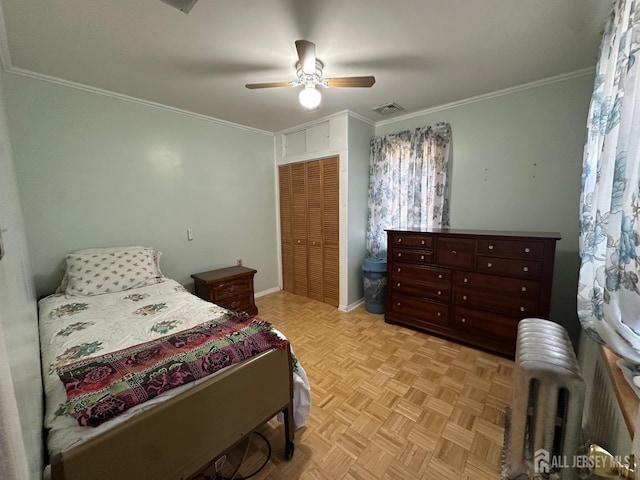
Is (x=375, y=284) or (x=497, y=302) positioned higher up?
(x=497, y=302)

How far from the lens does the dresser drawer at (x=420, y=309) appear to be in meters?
2.52

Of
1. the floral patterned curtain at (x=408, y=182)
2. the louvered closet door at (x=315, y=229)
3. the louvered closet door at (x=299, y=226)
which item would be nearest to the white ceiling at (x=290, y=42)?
the floral patterned curtain at (x=408, y=182)

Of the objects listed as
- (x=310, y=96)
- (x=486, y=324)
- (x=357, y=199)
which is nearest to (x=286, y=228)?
Answer: (x=357, y=199)

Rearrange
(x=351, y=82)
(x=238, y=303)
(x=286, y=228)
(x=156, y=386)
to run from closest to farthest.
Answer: (x=156, y=386) → (x=351, y=82) → (x=238, y=303) → (x=286, y=228)

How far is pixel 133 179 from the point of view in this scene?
8.46ft

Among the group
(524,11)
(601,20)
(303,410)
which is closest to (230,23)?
(524,11)

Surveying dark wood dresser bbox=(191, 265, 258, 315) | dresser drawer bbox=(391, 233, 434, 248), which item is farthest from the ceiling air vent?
dark wood dresser bbox=(191, 265, 258, 315)

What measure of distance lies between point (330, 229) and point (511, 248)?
1.88 meters

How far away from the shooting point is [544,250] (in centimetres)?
196

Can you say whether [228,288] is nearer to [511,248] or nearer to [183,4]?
[183,4]

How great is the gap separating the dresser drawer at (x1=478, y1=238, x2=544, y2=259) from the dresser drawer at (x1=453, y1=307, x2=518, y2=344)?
549 millimetres

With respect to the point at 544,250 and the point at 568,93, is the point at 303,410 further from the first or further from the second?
the point at 568,93

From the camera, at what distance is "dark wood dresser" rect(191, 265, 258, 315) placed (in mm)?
2770

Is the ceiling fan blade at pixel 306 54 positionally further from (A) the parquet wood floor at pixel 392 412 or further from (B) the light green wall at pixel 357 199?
(A) the parquet wood floor at pixel 392 412
